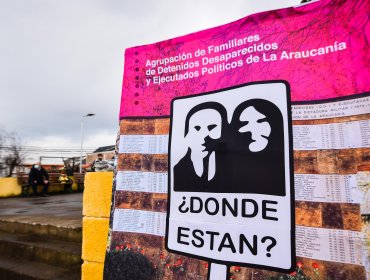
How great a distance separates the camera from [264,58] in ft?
4.67

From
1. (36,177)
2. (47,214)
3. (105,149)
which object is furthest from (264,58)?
(105,149)

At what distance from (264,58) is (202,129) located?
0.49 meters

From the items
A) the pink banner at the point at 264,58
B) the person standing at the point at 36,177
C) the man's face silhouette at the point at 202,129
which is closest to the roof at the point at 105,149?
the person standing at the point at 36,177

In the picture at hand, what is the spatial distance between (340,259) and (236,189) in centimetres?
52

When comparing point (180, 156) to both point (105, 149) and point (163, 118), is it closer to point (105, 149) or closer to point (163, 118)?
point (163, 118)

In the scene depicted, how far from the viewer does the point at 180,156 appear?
61.8 inches

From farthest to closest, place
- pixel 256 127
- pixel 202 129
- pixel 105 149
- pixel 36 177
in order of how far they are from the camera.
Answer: pixel 105 149, pixel 36 177, pixel 202 129, pixel 256 127

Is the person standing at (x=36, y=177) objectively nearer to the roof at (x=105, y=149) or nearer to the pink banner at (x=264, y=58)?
the pink banner at (x=264, y=58)

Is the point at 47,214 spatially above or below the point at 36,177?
below

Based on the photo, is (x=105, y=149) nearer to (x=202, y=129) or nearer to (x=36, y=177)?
(x=36, y=177)

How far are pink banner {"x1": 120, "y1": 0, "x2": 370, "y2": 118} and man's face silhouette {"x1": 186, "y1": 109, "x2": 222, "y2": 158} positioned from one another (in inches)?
5.9

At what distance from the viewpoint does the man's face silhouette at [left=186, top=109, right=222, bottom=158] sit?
149cm

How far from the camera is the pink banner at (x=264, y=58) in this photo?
1240 mm

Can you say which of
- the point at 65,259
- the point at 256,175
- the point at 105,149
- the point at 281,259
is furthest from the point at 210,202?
the point at 105,149
